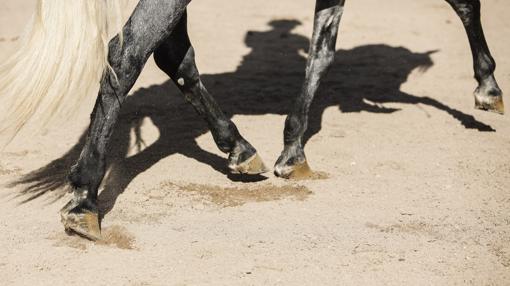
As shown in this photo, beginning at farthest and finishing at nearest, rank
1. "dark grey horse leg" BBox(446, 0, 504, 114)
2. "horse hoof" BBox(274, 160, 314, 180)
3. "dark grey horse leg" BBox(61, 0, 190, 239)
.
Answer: "dark grey horse leg" BBox(446, 0, 504, 114), "horse hoof" BBox(274, 160, 314, 180), "dark grey horse leg" BBox(61, 0, 190, 239)

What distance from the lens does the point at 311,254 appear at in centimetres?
347

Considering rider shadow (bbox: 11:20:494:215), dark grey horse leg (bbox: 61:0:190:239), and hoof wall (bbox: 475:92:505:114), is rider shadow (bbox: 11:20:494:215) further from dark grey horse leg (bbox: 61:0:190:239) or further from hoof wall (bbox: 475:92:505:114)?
dark grey horse leg (bbox: 61:0:190:239)

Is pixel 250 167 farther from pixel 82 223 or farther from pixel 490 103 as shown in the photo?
pixel 490 103

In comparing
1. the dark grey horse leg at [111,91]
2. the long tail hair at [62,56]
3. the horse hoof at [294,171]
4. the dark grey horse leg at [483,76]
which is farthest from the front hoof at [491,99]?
the long tail hair at [62,56]

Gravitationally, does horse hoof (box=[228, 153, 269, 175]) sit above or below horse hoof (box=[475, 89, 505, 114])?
above

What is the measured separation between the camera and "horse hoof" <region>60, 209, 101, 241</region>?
11.6 feet

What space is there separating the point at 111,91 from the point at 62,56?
0.27m

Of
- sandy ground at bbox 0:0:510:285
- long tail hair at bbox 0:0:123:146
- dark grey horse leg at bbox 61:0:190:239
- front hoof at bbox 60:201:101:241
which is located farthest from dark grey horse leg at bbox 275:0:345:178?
long tail hair at bbox 0:0:123:146

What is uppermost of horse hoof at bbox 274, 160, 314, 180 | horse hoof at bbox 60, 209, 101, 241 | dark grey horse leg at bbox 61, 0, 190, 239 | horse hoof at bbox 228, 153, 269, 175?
dark grey horse leg at bbox 61, 0, 190, 239

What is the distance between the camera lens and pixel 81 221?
355 cm

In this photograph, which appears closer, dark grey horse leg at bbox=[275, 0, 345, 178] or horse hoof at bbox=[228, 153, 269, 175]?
horse hoof at bbox=[228, 153, 269, 175]

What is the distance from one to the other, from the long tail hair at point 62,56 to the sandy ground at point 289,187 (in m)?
0.63

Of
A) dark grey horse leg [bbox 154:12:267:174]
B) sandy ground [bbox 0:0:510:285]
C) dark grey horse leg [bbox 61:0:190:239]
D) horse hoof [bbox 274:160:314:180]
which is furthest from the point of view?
horse hoof [bbox 274:160:314:180]

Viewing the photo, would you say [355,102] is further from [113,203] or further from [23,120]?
[23,120]
